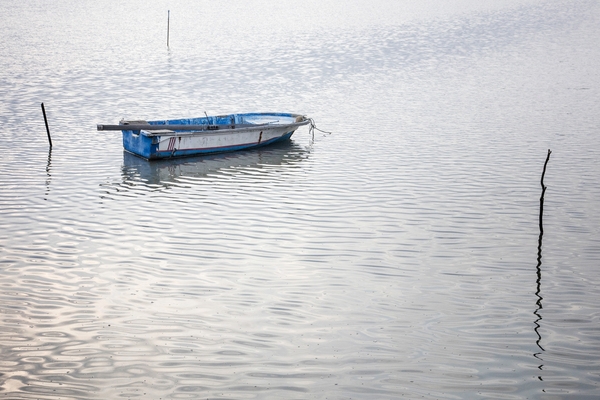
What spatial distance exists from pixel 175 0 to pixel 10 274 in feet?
357

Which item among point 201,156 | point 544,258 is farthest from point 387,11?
point 544,258

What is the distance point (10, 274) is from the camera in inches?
496

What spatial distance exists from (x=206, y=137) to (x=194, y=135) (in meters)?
0.46

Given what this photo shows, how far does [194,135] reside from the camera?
73.5 feet

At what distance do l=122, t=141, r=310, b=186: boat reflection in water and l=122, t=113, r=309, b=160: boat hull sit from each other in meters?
0.24

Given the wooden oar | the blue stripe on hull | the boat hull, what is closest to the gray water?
the blue stripe on hull

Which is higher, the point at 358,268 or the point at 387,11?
the point at 387,11

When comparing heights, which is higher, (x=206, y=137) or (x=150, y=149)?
(x=206, y=137)

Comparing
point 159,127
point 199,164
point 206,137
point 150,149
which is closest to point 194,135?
point 206,137

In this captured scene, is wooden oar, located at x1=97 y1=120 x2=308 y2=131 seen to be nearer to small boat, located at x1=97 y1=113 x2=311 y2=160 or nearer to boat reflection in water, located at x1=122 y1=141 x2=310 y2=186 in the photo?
small boat, located at x1=97 y1=113 x2=311 y2=160

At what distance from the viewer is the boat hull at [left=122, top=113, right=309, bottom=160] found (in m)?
22.0

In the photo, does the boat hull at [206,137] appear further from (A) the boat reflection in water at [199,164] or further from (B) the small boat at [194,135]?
(A) the boat reflection in water at [199,164]

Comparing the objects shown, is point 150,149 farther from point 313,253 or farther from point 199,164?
point 313,253

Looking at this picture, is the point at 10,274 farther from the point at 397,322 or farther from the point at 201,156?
the point at 201,156
